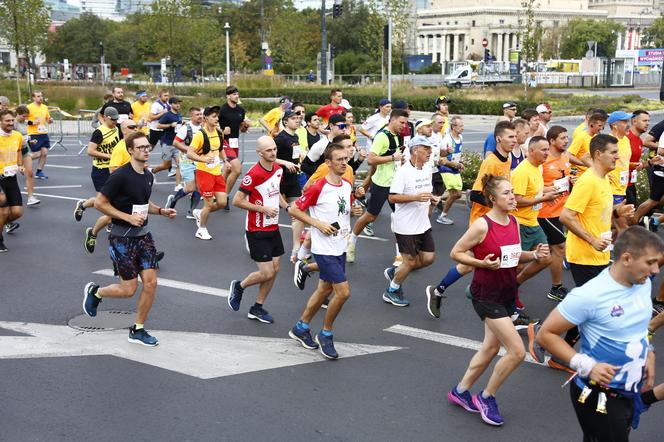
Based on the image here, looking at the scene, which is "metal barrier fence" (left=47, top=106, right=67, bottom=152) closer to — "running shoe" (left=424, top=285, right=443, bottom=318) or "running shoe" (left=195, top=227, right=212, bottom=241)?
"running shoe" (left=195, top=227, right=212, bottom=241)

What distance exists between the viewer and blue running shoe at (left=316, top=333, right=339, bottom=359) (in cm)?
700

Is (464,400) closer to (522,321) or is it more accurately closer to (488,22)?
(522,321)

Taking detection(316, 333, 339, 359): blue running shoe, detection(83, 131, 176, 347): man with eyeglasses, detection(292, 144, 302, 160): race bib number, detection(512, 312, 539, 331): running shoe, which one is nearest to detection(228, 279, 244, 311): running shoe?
detection(83, 131, 176, 347): man with eyeglasses

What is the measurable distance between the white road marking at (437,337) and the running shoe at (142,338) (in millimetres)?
2240

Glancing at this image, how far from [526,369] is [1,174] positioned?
7.75 m

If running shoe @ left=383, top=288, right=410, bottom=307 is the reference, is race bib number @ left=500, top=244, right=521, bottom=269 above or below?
above

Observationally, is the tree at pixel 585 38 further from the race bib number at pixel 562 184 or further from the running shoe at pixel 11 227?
the race bib number at pixel 562 184

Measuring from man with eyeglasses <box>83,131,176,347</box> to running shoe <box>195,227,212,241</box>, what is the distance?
4.63 m

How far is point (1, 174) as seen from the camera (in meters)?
11.1

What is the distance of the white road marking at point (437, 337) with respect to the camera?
743 cm

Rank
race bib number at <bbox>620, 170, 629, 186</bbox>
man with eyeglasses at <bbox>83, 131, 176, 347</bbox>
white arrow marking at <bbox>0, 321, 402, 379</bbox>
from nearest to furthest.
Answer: white arrow marking at <bbox>0, 321, 402, 379</bbox>, man with eyeglasses at <bbox>83, 131, 176, 347</bbox>, race bib number at <bbox>620, 170, 629, 186</bbox>

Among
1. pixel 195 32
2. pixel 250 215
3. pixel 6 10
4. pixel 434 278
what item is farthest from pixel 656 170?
pixel 195 32

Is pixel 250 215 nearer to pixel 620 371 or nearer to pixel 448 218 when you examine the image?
pixel 620 371

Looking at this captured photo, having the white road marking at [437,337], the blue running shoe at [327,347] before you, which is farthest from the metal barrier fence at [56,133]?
the blue running shoe at [327,347]
